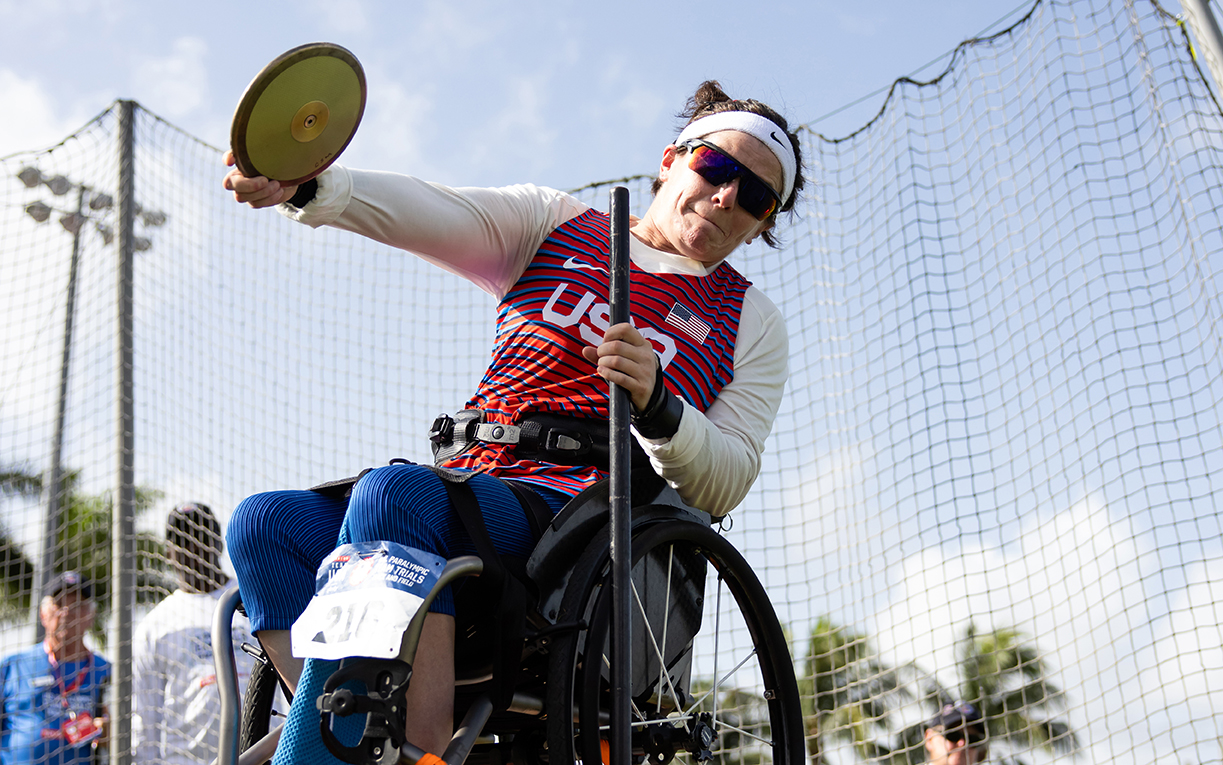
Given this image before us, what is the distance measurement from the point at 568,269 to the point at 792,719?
918 mm

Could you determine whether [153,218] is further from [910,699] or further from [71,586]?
[910,699]

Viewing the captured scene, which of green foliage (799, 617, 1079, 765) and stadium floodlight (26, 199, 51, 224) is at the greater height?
stadium floodlight (26, 199, 51, 224)

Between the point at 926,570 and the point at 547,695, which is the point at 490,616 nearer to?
the point at 547,695

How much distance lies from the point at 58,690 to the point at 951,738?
127 inches

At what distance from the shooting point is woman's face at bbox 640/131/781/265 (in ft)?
6.99

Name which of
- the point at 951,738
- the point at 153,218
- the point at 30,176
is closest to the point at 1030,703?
the point at 951,738

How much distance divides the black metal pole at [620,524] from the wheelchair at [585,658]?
5 cm

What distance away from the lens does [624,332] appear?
149 cm

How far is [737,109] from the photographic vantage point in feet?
7.63

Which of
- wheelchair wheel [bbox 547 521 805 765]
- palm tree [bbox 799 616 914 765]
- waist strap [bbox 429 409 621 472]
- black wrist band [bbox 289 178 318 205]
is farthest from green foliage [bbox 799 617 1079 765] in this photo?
black wrist band [bbox 289 178 318 205]

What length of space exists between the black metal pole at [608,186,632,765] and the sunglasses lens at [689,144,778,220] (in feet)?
2.13

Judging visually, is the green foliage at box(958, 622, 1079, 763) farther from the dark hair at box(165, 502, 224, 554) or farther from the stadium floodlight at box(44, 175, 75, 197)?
the stadium floodlight at box(44, 175, 75, 197)

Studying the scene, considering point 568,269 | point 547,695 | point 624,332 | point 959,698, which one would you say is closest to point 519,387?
point 568,269

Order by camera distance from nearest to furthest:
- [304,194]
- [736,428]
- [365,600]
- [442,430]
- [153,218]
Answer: [365,600] → [304,194] → [442,430] → [736,428] → [153,218]
